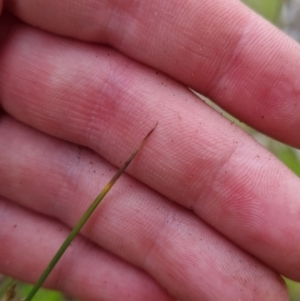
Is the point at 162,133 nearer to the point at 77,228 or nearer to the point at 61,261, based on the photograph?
the point at 77,228

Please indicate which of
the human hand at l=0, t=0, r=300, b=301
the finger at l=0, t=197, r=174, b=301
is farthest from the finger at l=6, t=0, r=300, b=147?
the finger at l=0, t=197, r=174, b=301

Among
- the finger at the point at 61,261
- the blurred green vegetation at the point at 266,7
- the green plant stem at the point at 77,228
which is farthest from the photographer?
the blurred green vegetation at the point at 266,7

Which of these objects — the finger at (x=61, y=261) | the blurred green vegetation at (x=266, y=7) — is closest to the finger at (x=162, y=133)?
the finger at (x=61, y=261)

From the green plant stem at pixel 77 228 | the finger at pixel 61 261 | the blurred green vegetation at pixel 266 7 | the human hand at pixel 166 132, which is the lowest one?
the finger at pixel 61 261

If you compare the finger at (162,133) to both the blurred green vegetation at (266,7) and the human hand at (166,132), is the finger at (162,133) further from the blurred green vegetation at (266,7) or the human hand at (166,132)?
the blurred green vegetation at (266,7)

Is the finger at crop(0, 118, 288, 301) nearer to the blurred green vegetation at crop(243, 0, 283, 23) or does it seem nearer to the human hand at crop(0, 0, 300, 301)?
the human hand at crop(0, 0, 300, 301)

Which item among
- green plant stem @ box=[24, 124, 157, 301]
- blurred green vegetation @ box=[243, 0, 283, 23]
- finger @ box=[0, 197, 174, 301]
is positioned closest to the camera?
green plant stem @ box=[24, 124, 157, 301]

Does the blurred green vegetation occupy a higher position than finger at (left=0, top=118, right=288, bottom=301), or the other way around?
the blurred green vegetation
